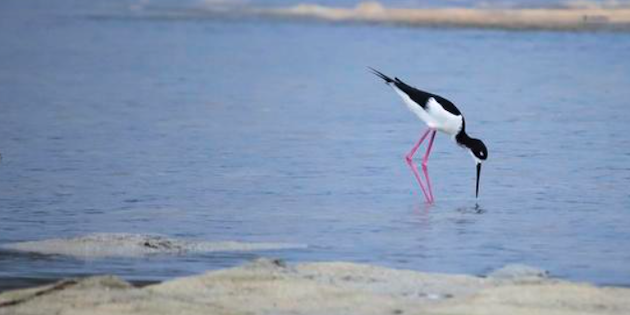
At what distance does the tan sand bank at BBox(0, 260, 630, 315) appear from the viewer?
25.5 ft

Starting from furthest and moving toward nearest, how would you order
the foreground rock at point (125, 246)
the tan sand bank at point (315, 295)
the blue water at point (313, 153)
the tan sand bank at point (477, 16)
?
the tan sand bank at point (477, 16) → the blue water at point (313, 153) → the foreground rock at point (125, 246) → the tan sand bank at point (315, 295)

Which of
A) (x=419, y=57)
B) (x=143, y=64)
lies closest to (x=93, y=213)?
(x=143, y=64)

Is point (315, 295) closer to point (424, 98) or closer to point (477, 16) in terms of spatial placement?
point (424, 98)

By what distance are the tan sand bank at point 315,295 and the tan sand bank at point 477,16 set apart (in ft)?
79.0

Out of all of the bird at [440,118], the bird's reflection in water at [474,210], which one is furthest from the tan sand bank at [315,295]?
the bird at [440,118]

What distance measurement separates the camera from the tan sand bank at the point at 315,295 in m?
7.76

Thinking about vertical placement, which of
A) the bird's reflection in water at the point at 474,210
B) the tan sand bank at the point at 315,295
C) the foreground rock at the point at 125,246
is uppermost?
the bird's reflection in water at the point at 474,210

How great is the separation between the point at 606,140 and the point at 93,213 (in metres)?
6.56

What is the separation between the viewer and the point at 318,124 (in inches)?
696

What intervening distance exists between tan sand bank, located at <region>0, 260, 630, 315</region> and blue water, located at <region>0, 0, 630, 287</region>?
0.70 meters

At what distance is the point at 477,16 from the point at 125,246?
88.0 ft

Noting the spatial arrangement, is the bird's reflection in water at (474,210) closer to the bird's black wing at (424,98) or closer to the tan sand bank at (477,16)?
the bird's black wing at (424,98)

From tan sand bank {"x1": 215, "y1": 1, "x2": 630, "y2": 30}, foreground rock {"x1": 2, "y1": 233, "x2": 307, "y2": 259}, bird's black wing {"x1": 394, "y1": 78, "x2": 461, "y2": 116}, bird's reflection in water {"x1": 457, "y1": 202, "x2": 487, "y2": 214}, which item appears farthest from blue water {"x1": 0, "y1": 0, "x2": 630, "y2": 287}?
tan sand bank {"x1": 215, "y1": 1, "x2": 630, "y2": 30}

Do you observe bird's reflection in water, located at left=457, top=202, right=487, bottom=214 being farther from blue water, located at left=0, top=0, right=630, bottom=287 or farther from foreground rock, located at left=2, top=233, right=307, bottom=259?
foreground rock, located at left=2, top=233, right=307, bottom=259
